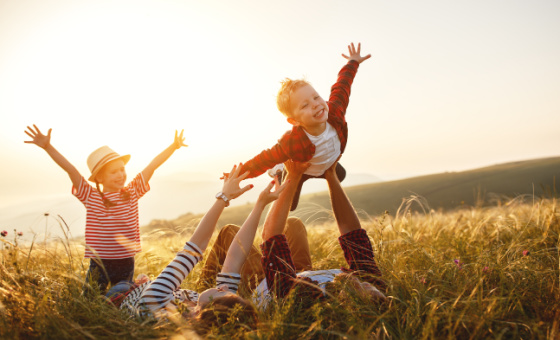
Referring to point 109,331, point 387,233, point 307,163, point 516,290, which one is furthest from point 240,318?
point 387,233

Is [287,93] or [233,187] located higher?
[287,93]

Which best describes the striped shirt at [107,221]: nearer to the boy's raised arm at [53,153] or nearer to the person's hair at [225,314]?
the boy's raised arm at [53,153]

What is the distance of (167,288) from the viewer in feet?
8.42

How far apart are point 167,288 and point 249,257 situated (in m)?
1.09

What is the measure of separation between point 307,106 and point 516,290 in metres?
2.21

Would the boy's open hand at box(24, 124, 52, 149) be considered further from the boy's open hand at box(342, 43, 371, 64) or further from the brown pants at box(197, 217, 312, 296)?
the boy's open hand at box(342, 43, 371, 64)

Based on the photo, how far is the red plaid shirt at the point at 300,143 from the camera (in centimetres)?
344

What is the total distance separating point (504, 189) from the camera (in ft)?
77.2

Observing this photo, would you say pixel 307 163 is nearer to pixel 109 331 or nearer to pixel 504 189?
pixel 109 331

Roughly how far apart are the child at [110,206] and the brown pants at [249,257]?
97cm

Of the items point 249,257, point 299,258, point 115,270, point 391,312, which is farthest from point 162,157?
point 391,312

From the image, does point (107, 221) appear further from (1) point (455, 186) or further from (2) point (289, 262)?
(1) point (455, 186)

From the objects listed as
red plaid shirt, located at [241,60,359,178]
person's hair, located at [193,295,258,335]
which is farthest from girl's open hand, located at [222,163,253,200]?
person's hair, located at [193,295,258,335]

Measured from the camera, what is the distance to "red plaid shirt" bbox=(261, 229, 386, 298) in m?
2.73
